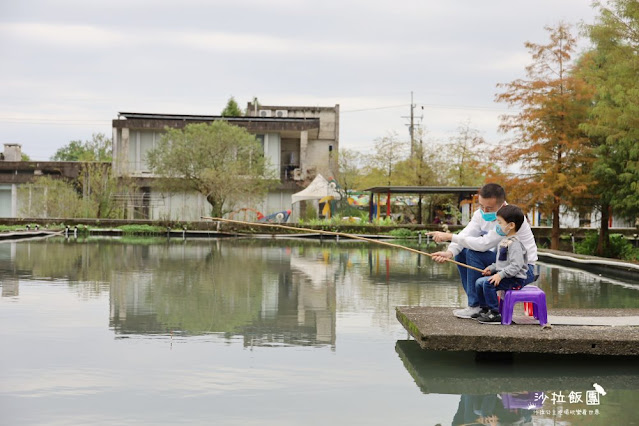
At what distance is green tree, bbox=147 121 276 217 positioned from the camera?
37.3 metres

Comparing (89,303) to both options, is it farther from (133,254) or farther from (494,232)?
(133,254)

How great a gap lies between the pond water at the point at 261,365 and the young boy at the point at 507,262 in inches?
25.3

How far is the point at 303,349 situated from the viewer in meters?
7.40

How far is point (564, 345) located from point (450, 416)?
1.71 meters

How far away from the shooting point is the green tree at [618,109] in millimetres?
18344

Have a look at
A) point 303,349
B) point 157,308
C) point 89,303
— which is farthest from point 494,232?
point 89,303

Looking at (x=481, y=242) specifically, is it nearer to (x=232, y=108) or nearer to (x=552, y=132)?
(x=552, y=132)

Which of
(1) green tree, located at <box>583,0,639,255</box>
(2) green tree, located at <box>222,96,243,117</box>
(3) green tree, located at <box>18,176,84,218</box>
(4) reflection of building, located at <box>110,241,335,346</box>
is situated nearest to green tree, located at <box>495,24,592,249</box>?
(1) green tree, located at <box>583,0,639,255</box>

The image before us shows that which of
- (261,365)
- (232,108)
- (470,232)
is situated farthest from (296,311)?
(232,108)

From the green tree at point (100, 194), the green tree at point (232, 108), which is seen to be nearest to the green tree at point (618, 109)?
the green tree at point (100, 194)

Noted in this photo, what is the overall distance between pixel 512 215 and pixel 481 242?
1.29 feet

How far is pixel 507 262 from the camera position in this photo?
23.0 feet

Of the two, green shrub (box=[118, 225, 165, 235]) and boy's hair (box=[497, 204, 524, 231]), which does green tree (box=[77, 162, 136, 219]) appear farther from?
boy's hair (box=[497, 204, 524, 231])

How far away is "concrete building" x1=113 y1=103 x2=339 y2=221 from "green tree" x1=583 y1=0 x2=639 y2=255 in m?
22.9
